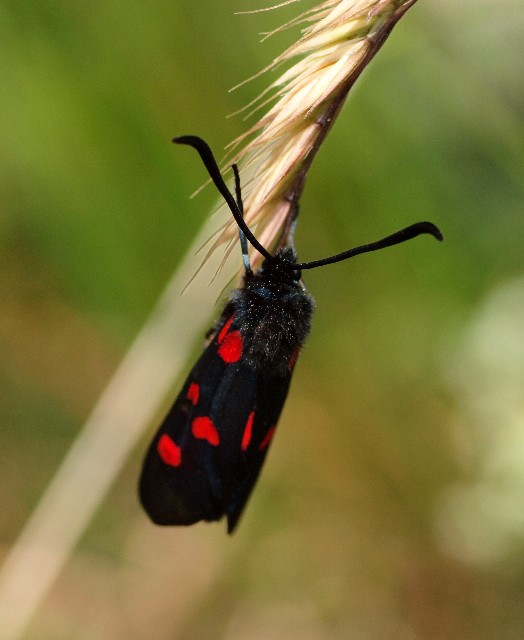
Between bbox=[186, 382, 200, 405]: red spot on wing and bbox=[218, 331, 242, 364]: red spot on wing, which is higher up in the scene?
bbox=[218, 331, 242, 364]: red spot on wing

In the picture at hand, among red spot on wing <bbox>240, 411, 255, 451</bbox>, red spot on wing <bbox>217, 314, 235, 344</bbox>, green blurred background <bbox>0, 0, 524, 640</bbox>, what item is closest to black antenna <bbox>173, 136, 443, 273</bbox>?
red spot on wing <bbox>217, 314, 235, 344</bbox>

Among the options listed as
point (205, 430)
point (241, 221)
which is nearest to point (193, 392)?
point (205, 430)

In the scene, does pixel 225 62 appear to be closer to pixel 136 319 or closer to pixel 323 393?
pixel 136 319

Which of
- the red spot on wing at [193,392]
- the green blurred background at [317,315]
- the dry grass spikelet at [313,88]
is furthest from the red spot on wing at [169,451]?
the green blurred background at [317,315]

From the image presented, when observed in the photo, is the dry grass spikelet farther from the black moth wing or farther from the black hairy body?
the black moth wing

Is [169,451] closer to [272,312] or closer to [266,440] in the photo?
[266,440]

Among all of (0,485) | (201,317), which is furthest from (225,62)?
(0,485)
